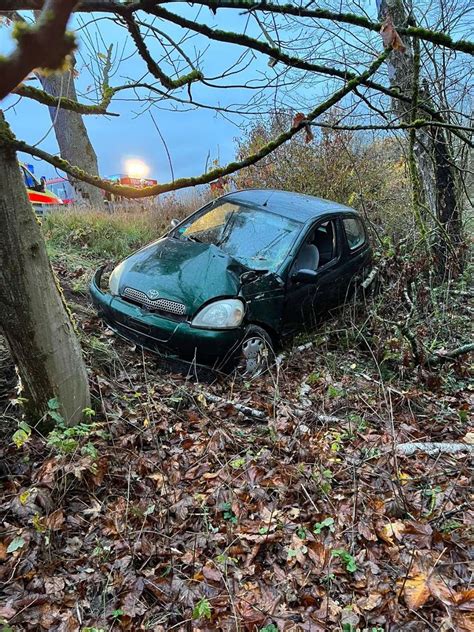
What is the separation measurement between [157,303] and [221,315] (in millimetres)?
621

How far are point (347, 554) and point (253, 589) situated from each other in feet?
1.76

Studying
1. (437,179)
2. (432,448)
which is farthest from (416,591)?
(437,179)

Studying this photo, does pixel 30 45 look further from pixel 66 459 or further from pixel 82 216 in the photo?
pixel 82 216

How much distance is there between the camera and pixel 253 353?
4.21m

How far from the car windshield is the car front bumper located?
3.26ft

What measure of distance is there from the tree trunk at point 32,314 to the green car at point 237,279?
3.88ft

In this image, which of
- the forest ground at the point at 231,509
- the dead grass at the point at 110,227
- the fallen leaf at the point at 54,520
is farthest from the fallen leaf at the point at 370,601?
the dead grass at the point at 110,227

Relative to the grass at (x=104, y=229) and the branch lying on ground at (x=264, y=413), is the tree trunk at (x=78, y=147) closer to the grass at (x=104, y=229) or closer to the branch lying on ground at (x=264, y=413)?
the grass at (x=104, y=229)

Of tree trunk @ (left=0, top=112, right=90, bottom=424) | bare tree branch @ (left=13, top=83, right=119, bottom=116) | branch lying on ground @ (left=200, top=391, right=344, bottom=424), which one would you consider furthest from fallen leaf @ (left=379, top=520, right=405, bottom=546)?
bare tree branch @ (left=13, top=83, right=119, bottom=116)

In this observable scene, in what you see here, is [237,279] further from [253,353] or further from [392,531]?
[392,531]

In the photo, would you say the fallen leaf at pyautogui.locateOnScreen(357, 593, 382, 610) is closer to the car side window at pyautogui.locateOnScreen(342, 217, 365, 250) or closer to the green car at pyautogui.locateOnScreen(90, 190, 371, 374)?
the green car at pyautogui.locateOnScreen(90, 190, 371, 374)

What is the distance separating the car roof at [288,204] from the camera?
5.06m

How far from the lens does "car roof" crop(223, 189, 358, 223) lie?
506 cm

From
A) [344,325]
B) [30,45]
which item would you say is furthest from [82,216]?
[30,45]
